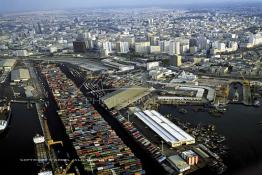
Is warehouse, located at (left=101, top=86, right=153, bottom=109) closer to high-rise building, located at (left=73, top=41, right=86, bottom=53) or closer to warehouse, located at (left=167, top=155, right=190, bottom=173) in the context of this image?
warehouse, located at (left=167, top=155, right=190, bottom=173)

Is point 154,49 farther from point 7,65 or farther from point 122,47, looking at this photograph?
point 7,65

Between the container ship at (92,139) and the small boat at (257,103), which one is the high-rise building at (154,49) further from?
the small boat at (257,103)

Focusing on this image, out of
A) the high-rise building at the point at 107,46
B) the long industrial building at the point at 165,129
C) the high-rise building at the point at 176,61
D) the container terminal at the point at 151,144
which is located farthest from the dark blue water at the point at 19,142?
the high-rise building at the point at 107,46

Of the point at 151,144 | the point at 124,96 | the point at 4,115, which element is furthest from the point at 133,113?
the point at 4,115

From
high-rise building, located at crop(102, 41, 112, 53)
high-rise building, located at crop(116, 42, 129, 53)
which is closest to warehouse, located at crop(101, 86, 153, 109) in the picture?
high-rise building, located at crop(102, 41, 112, 53)

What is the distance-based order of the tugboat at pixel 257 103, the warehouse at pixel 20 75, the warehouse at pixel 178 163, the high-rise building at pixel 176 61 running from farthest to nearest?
the high-rise building at pixel 176 61 → the warehouse at pixel 20 75 → the tugboat at pixel 257 103 → the warehouse at pixel 178 163

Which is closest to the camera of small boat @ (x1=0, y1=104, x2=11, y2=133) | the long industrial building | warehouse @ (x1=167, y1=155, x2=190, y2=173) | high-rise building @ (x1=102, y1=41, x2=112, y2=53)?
warehouse @ (x1=167, y1=155, x2=190, y2=173)
